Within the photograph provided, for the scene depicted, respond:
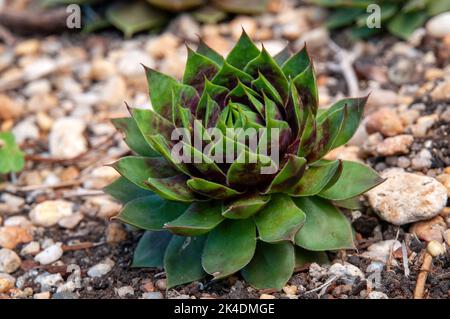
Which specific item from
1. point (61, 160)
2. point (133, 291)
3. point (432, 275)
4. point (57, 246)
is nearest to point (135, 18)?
point (61, 160)

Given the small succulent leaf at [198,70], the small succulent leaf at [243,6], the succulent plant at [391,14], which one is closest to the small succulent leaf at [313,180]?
the small succulent leaf at [198,70]

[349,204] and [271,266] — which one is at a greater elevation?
[349,204]

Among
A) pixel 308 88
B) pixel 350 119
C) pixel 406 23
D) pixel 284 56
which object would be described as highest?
pixel 406 23

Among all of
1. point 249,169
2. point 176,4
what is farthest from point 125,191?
point 176,4

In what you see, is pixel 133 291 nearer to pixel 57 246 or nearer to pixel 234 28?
pixel 57 246

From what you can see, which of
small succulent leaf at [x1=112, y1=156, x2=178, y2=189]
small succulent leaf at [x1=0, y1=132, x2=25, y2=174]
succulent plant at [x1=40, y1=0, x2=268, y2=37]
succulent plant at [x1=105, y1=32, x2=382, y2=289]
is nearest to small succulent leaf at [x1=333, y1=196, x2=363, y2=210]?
succulent plant at [x1=105, y1=32, x2=382, y2=289]

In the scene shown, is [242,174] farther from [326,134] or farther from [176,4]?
[176,4]
